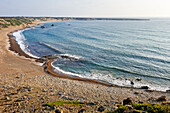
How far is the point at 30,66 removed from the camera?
1077 inches

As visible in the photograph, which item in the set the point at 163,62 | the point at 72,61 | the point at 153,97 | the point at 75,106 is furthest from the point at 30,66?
the point at 163,62

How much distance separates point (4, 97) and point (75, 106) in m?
8.43

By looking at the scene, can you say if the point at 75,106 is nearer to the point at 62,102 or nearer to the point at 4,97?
the point at 62,102

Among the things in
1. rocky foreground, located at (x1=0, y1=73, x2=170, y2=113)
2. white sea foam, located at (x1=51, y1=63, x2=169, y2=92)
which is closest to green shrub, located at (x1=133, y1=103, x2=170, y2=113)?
rocky foreground, located at (x1=0, y1=73, x2=170, y2=113)

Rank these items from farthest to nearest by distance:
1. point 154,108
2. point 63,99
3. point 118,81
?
point 118,81
point 63,99
point 154,108

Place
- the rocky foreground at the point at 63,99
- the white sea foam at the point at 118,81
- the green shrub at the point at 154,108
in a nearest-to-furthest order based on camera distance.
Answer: the green shrub at the point at 154,108 < the rocky foreground at the point at 63,99 < the white sea foam at the point at 118,81

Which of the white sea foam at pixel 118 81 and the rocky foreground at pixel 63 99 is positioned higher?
the rocky foreground at pixel 63 99

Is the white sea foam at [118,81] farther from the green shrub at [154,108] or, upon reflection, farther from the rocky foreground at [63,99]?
the green shrub at [154,108]

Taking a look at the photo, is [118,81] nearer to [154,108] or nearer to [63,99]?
[154,108]

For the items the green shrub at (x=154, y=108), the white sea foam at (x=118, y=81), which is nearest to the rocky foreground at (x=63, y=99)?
the green shrub at (x=154, y=108)

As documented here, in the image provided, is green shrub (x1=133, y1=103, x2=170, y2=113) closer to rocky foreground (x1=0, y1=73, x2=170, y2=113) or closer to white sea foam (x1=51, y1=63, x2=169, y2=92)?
rocky foreground (x1=0, y1=73, x2=170, y2=113)

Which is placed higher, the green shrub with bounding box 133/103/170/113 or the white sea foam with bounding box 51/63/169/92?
the green shrub with bounding box 133/103/170/113

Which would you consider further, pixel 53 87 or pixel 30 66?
pixel 30 66

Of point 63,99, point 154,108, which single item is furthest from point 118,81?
point 63,99
